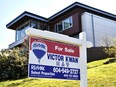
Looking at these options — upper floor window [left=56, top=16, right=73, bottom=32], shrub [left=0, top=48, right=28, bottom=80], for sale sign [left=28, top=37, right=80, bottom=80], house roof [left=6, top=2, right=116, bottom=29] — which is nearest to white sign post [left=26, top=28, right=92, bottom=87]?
for sale sign [left=28, top=37, right=80, bottom=80]

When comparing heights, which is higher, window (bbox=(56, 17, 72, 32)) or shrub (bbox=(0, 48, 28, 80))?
window (bbox=(56, 17, 72, 32))

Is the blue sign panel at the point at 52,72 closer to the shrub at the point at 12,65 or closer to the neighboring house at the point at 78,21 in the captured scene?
the shrub at the point at 12,65

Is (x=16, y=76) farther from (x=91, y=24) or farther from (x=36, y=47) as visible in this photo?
(x=36, y=47)

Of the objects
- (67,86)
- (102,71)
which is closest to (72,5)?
(102,71)

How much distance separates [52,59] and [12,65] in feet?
Result: 54.2

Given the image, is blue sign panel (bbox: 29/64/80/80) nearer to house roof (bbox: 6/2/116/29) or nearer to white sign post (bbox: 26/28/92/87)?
white sign post (bbox: 26/28/92/87)

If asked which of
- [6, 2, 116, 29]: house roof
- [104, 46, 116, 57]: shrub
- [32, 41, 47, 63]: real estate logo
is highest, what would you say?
[6, 2, 116, 29]: house roof

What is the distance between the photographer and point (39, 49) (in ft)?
19.8

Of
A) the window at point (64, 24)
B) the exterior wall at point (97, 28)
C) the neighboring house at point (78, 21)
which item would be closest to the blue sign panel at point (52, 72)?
the exterior wall at point (97, 28)

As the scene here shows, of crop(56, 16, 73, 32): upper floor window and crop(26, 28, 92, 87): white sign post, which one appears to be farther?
crop(56, 16, 73, 32): upper floor window

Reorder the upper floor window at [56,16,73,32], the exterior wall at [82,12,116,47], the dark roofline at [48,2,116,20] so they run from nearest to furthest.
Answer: the exterior wall at [82,12,116,47]
the dark roofline at [48,2,116,20]
the upper floor window at [56,16,73,32]

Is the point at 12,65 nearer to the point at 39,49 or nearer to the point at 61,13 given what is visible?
the point at 61,13

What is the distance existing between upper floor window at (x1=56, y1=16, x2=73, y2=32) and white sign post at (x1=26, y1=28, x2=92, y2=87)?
25.0 metres

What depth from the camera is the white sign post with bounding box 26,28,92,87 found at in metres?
5.95
